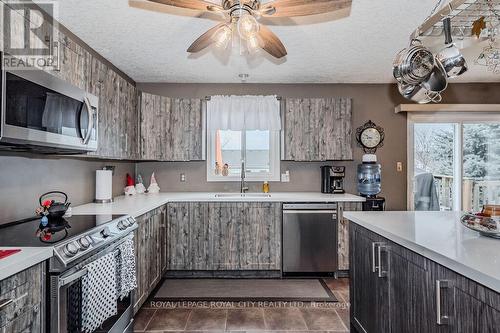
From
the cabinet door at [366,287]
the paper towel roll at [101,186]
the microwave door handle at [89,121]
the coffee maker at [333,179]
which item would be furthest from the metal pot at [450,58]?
the paper towel roll at [101,186]

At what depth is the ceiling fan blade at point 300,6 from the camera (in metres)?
1.77

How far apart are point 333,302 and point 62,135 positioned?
9.01 ft

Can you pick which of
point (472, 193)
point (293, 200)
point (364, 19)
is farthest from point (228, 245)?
point (472, 193)

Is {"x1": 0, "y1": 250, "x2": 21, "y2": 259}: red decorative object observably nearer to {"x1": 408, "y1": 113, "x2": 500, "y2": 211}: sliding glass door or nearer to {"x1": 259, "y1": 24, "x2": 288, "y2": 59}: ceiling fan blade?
{"x1": 259, "y1": 24, "x2": 288, "y2": 59}: ceiling fan blade

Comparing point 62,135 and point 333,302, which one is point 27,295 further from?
point 333,302

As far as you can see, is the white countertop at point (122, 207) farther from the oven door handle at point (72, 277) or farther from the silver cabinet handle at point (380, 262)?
the silver cabinet handle at point (380, 262)

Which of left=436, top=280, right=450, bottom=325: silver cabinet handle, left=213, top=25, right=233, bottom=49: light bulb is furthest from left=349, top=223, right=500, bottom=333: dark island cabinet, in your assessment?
left=213, top=25, right=233, bottom=49: light bulb

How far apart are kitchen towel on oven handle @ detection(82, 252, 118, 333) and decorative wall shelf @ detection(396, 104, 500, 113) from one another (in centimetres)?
404

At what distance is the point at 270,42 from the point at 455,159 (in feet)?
11.8

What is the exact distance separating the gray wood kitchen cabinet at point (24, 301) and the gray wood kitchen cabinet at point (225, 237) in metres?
2.25

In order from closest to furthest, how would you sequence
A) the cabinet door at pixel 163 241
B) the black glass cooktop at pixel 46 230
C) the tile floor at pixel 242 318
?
the black glass cooktop at pixel 46 230 < the tile floor at pixel 242 318 < the cabinet door at pixel 163 241

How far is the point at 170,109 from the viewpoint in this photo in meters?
4.04

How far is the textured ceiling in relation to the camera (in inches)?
93.4

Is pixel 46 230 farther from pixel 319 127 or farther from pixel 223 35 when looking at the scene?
pixel 319 127
